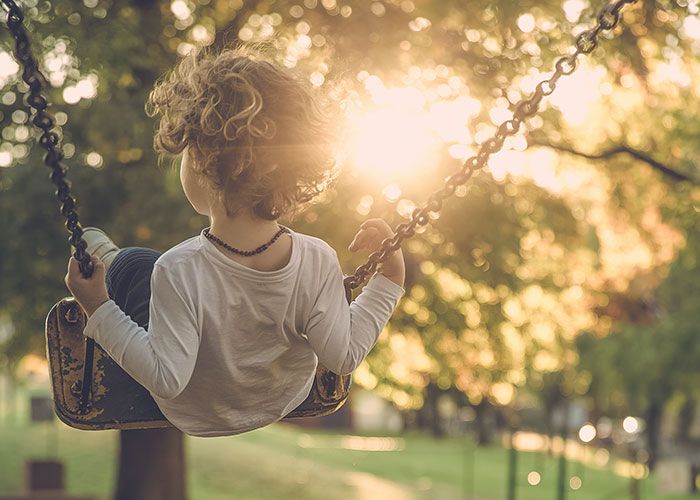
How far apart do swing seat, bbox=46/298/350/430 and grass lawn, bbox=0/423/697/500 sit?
17.1 meters

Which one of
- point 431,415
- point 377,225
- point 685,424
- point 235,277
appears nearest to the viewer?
point 235,277

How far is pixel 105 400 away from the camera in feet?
10.2

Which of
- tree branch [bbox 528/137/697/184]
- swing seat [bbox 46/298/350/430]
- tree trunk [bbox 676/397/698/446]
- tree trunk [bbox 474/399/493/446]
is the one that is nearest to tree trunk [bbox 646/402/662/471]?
tree trunk [bbox 676/397/698/446]

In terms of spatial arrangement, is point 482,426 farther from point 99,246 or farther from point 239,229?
point 239,229

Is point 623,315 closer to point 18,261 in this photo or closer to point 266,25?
point 266,25

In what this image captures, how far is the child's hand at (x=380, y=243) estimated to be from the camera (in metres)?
3.14

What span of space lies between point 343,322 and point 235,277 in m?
0.32

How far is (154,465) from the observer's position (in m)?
15.2

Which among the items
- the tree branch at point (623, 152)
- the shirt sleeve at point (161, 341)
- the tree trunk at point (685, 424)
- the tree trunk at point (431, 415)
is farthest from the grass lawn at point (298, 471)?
the shirt sleeve at point (161, 341)

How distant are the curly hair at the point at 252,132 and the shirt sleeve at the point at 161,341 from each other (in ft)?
0.90

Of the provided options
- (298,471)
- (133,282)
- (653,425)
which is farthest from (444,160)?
(653,425)

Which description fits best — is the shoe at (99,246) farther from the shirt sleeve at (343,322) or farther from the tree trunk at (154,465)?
the tree trunk at (154,465)

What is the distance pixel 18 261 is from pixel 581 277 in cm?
701

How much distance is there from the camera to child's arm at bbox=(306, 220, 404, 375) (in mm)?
2902
